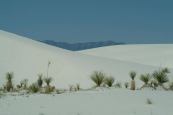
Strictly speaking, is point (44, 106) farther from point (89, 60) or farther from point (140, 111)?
point (89, 60)

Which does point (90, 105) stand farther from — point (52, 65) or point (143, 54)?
point (143, 54)

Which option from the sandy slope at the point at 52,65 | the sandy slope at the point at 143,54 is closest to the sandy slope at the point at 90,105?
the sandy slope at the point at 52,65

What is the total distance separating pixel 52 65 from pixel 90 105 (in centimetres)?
3159

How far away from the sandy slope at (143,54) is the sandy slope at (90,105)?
198 ft

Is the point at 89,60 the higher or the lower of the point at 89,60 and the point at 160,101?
the higher

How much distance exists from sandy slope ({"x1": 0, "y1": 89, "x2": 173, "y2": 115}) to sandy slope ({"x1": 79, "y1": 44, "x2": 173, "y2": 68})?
6022cm

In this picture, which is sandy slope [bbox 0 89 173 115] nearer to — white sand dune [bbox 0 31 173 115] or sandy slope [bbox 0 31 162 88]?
white sand dune [bbox 0 31 173 115]

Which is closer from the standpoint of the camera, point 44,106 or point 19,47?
point 44,106

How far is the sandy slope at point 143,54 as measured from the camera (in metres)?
80.4

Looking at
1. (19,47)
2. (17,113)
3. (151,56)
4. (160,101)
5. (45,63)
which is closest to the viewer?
(17,113)

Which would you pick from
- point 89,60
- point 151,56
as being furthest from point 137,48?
point 89,60

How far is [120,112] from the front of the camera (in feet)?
40.2

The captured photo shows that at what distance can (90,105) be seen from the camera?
13594 mm

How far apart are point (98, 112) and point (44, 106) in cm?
190
